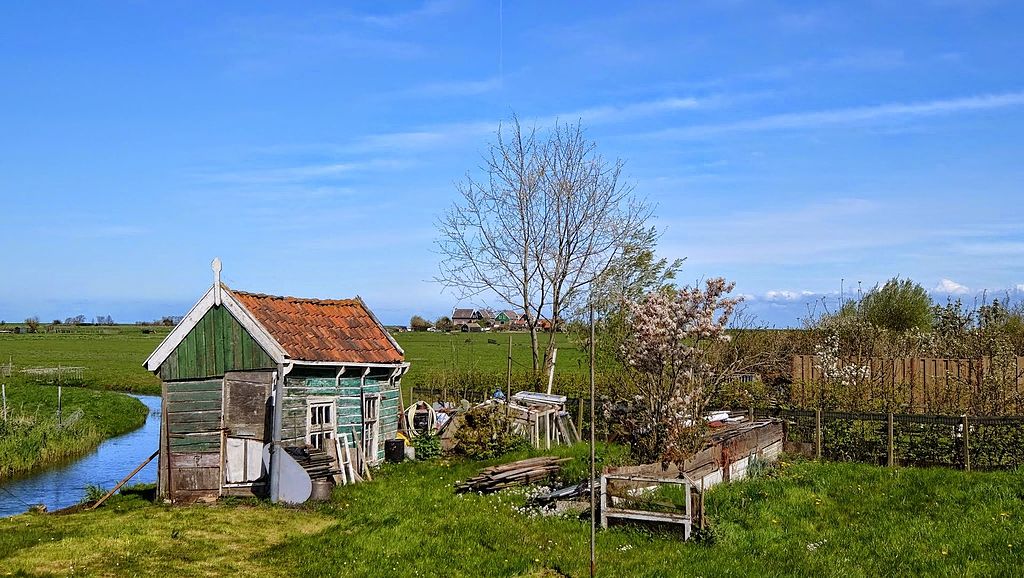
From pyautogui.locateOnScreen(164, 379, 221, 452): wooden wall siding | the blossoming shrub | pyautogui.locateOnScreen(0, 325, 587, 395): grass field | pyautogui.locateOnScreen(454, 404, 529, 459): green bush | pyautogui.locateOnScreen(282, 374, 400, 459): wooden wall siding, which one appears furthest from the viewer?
pyautogui.locateOnScreen(0, 325, 587, 395): grass field

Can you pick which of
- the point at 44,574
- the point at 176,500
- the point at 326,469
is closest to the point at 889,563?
the point at 326,469

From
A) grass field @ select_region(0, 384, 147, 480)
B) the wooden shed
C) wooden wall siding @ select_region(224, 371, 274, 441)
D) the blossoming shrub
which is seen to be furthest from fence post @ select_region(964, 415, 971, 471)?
grass field @ select_region(0, 384, 147, 480)

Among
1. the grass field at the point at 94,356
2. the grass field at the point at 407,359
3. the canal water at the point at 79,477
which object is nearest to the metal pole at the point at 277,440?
the canal water at the point at 79,477

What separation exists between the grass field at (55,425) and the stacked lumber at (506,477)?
628 inches

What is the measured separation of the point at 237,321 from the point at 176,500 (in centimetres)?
398

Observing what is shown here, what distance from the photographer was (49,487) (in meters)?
22.9

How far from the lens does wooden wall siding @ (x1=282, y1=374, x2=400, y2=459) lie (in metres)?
17.6

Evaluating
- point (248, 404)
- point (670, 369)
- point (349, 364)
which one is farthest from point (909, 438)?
point (248, 404)

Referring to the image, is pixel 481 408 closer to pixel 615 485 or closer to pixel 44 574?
pixel 615 485

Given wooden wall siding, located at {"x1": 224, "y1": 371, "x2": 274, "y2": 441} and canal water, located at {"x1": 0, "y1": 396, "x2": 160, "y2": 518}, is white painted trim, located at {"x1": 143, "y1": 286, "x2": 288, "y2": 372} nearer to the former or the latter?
wooden wall siding, located at {"x1": 224, "y1": 371, "x2": 274, "y2": 441}

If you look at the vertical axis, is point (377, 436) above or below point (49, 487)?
above

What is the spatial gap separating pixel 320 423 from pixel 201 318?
3.46m

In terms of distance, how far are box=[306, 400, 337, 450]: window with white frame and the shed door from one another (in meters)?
1.03

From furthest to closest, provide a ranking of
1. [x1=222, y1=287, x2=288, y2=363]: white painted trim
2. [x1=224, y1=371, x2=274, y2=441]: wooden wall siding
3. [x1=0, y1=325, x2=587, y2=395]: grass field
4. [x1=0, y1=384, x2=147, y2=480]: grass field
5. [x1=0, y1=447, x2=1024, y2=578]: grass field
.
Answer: [x1=0, y1=325, x2=587, y2=395]: grass field, [x1=0, y1=384, x2=147, y2=480]: grass field, [x1=224, y1=371, x2=274, y2=441]: wooden wall siding, [x1=222, y1=287, x2=288, y2=363]: white painted trim, [x1=0, y1=447, x2=1024, y2=578]: grass field
